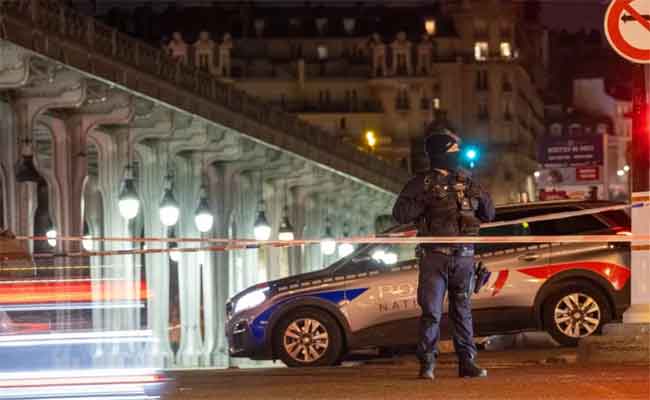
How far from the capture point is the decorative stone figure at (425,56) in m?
137

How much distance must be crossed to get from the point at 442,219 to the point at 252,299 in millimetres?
6664

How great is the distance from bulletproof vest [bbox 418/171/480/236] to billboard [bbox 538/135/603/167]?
51.2m

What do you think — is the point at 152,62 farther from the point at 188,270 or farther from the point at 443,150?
the point at 443,150

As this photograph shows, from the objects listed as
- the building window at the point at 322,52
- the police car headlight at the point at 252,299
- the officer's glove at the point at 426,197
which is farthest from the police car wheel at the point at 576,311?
the building window at the point at 322,52

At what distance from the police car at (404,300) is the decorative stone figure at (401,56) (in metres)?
115

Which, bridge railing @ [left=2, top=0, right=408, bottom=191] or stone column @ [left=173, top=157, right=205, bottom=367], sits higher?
bridge railing @ [left=2, top=0, right=408, bottom=191]

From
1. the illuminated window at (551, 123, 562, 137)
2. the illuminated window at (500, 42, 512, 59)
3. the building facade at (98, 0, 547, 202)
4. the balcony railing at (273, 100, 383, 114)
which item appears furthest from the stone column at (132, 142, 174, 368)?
the illuminated window at (551, 123, 562, 137)

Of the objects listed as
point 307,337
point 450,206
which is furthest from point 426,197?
point 307,337

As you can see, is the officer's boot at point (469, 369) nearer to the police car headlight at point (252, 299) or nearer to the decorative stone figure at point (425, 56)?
the police car headlight at point (252, 299)

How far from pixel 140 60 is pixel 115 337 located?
2290cm

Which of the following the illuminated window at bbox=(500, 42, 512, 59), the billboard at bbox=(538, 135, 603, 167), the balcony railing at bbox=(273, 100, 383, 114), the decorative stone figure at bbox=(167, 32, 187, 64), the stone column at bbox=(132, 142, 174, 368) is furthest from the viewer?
the illuminated window at bbox=(500, 42, 512, 59)

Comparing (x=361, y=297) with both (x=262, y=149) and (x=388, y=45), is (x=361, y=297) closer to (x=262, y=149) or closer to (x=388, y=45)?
(x=262, y=149)

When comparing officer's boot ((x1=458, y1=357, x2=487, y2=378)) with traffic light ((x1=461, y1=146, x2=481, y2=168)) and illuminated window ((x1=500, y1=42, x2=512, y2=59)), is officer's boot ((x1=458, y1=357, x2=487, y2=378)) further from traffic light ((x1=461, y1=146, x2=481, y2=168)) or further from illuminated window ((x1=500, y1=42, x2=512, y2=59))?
illuminated window ((x1=500, y1=42, x2=512, y2=59))

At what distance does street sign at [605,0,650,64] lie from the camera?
15570 mm
